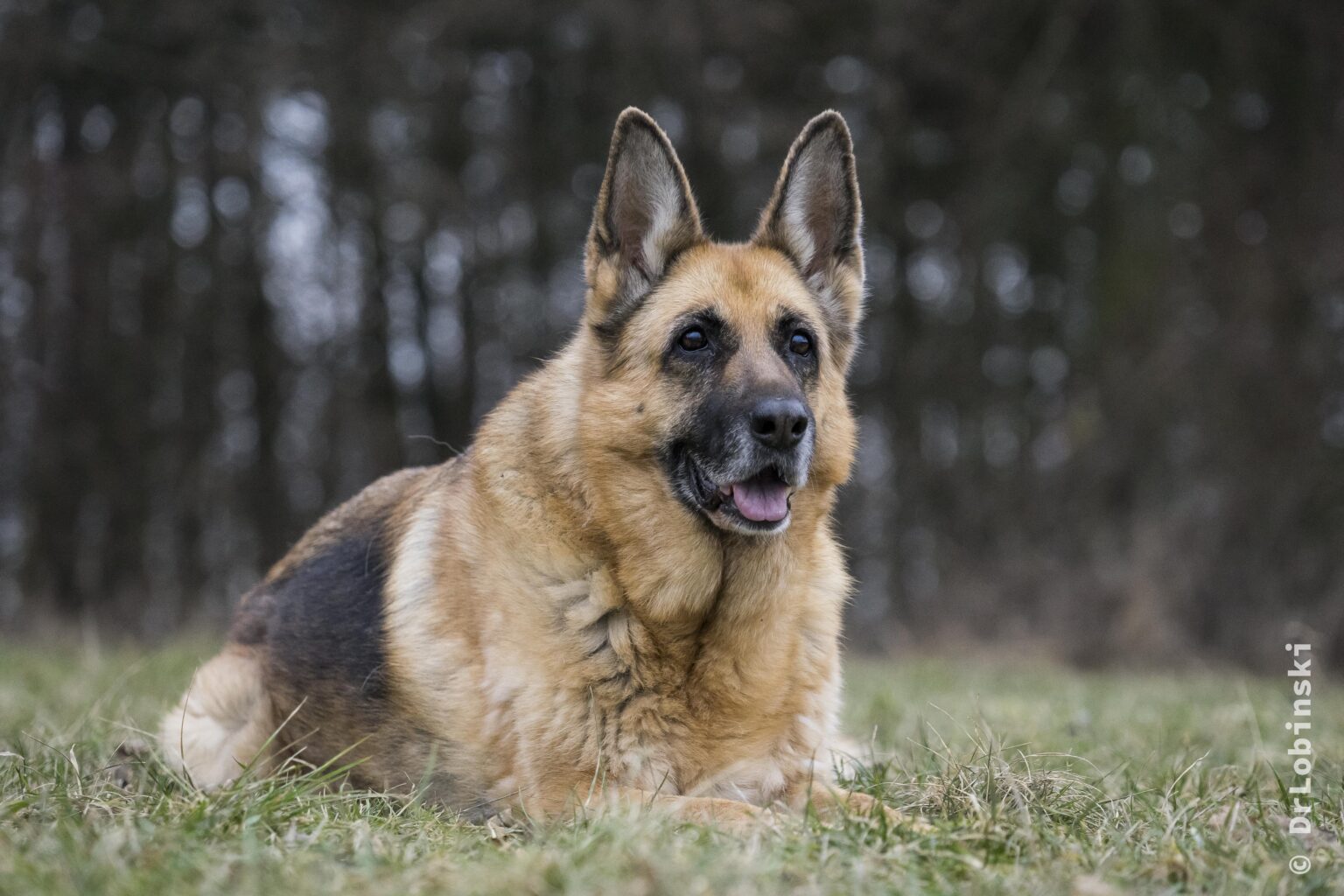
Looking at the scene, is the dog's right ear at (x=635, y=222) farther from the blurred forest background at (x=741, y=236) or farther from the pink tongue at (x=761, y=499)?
the blurred forest background at (x=741, y=236)

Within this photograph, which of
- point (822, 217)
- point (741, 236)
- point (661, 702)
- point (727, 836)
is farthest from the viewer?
point (741, 236)

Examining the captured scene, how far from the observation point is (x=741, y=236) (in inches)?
544

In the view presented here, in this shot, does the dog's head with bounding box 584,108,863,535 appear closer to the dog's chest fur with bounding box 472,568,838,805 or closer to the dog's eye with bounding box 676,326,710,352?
the dog's eye with bounding box 676,326,710,352

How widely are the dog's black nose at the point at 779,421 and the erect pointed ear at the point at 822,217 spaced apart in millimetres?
917

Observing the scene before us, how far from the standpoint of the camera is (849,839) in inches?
110

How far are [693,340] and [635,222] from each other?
1.85 ft

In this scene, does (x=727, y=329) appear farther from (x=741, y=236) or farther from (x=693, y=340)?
(x=741, y=236)

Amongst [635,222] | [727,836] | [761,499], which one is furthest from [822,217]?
[727,836]

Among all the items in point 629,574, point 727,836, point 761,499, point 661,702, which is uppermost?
point 761,499

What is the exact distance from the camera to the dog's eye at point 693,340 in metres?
3.86

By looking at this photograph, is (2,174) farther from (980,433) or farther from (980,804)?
(980,804)

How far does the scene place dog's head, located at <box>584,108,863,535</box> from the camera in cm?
364

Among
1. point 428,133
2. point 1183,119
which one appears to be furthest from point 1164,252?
point 428,133

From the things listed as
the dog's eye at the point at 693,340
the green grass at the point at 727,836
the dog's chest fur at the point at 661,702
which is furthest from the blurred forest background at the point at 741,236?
the dog's eye at the point at 693,340
